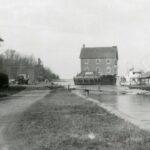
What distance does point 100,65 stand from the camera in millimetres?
142375

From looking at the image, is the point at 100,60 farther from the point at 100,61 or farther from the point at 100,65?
the point at 100,65

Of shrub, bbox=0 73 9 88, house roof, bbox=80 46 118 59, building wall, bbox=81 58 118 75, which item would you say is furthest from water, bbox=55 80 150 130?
house roof, bbox=80 46 118 59

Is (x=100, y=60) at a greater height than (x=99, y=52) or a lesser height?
lesser

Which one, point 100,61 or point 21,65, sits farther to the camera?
point 21,65

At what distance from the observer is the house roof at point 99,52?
143m

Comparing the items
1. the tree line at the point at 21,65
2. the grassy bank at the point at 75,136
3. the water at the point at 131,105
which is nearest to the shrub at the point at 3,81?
the water at the point at 131,105

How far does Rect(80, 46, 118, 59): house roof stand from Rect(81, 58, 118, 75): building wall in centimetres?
146

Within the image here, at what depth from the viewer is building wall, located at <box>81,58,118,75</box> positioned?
462 ft

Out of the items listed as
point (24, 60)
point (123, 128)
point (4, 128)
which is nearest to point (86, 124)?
point (123, 128)

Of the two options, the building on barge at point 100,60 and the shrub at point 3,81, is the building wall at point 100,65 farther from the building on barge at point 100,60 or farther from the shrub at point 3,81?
the shrub at point 3,81

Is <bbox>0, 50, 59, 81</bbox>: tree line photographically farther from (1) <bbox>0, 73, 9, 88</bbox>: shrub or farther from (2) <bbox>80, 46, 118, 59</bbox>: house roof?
(1) <bbox>0, 73, 9, 88</bbox>: shrub

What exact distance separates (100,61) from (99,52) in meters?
3.96

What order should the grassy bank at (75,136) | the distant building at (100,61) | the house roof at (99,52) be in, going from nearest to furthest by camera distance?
1. the grassy bank at (75,136)
2. the distant building at (100,61)
3. the house roof at (99,52)

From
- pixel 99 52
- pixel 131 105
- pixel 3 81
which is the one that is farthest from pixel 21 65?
pixel 131 105
